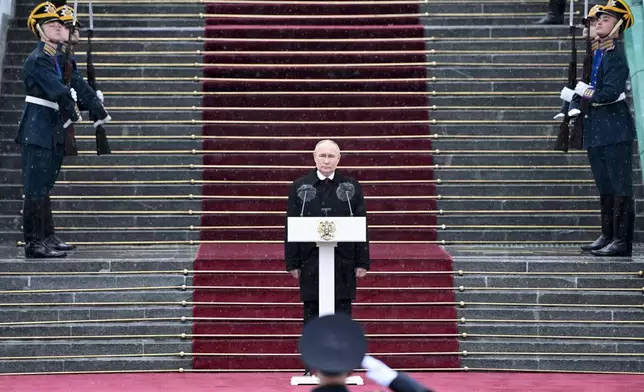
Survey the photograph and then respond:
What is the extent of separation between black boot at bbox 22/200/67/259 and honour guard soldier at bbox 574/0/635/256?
4.64 metres

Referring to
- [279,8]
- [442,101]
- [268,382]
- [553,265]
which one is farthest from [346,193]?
[279,8]

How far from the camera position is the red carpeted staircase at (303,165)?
1138 centimetres

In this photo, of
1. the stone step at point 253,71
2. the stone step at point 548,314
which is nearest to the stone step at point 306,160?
the stone step at point 253,71

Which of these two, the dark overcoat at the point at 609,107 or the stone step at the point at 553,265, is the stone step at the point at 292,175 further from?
the stone step at the point at 553,265

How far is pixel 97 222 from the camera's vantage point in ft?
43.6

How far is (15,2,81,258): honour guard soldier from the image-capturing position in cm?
1193

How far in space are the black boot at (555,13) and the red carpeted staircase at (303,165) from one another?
1378 mm

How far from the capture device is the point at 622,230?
12172 millimetres

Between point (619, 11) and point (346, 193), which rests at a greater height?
point (619, 11)

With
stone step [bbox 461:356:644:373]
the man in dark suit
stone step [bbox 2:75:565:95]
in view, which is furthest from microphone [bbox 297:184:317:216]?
stone step [bbox 2:75:565:95]

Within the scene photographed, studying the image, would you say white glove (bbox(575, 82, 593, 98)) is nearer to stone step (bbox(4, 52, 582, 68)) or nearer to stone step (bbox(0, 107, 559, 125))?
stone step (bbox(0, 107, 559, 125))

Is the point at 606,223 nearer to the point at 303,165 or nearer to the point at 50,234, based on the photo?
the point at 303,165

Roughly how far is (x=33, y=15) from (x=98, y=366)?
3.14 m

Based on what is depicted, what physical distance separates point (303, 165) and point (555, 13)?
11.0ft
